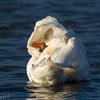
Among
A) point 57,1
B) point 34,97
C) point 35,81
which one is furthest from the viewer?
point 57,1

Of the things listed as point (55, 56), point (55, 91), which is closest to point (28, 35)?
point (55, 91)

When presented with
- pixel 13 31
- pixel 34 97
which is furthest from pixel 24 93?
pixel 13 31

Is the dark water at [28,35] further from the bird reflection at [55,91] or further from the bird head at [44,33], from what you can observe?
the bird head at [44,33]

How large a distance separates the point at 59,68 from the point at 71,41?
1.18ft

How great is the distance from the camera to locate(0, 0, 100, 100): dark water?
10.4m

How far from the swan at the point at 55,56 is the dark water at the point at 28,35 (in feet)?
0.48

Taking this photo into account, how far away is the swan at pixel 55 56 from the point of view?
10.3 meters

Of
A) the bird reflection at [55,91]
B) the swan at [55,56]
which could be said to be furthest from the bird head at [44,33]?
the bird reflection at [55,91]

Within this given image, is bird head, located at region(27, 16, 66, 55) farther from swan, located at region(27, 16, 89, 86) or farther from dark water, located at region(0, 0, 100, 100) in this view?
dark water, located at region(0, 0, 100, 100)

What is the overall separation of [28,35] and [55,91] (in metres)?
4.34

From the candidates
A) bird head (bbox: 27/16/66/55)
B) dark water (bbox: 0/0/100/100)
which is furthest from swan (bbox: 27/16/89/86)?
dark water (bbox: 0/0/100/100)

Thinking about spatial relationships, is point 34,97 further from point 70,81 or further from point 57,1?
point 57,1

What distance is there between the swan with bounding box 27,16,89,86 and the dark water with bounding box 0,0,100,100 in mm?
147

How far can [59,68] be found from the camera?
10430 millimetres
